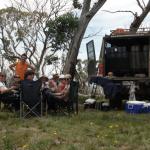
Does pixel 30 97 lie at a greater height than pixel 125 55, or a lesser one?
lesser

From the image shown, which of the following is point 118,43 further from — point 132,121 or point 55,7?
point 55,7

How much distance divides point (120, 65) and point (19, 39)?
2202 cm

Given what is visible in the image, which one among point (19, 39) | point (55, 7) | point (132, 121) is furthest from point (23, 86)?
point (19, 39)

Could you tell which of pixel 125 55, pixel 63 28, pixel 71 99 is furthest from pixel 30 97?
pixel 63 28

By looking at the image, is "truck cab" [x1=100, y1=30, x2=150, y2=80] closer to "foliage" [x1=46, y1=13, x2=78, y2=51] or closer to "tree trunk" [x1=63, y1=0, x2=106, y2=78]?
"tree trunk" [x1=63, y1=0, x2=106, y2=78]

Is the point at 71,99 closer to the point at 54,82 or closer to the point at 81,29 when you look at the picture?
the point at 54,82

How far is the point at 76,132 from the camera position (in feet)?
32.2

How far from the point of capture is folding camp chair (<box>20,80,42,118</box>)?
11992 mm

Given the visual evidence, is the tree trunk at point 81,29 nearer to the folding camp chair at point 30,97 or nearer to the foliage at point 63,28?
the foliage at point 63,28

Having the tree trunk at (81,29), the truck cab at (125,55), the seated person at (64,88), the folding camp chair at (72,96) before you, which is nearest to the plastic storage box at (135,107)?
the folding camp chair at (72,96)

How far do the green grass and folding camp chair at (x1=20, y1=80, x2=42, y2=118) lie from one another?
313mm

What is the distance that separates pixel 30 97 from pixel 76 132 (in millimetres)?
2505

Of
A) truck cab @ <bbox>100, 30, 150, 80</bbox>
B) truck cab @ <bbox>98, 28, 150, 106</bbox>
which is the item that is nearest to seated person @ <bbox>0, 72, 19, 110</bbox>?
truck cab @ <bbox>98, 28, 150, 106</bbox>

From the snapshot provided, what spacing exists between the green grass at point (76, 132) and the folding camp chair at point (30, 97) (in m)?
0.31
